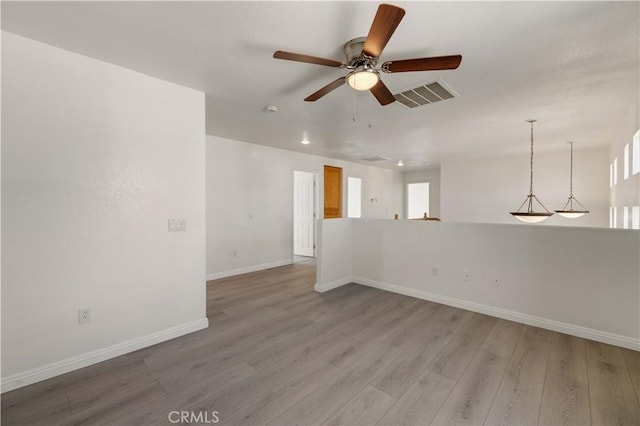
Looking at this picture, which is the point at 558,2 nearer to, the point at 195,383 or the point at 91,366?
the point at 195,383

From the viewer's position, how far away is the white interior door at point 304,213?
683 centimetres

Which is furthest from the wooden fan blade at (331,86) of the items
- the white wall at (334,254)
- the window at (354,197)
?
the window at (354,197)

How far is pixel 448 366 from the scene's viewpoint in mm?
2232

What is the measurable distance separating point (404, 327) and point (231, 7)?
3.12 meters

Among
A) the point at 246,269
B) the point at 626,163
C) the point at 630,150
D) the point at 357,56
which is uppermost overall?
the point at 357,56

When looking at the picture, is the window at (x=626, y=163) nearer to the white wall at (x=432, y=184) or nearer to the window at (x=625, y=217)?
the window at (x=625, y=217)

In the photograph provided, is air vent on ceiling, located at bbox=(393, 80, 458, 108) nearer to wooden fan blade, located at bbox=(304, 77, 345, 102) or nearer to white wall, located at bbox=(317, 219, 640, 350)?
wooden fan blade, located at bbox=(304, 77, 345, 102)

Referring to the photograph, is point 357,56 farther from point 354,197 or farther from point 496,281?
point 354,197

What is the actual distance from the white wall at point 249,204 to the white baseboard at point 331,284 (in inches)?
68.6

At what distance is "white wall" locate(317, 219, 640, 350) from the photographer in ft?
8.59

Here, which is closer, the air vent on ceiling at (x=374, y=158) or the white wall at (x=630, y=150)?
the white wall at (x=630, y=150)

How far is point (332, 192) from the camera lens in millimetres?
7227

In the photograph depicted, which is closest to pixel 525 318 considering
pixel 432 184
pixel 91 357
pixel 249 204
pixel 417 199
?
pixel 91 357

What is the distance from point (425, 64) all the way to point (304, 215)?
17.8ft
